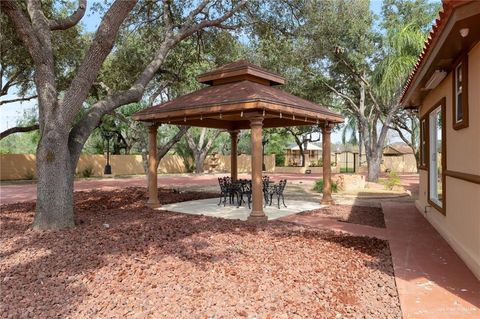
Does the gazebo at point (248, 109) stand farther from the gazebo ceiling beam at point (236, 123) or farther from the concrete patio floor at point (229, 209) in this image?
the concrete patio floor at point (229, 209)

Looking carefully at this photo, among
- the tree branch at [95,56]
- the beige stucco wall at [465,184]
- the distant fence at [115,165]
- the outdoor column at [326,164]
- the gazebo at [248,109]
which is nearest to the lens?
the beige stucco wall at [465,184]

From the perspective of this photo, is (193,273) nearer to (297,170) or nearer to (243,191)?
(243,191)

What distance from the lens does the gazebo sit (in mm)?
7984

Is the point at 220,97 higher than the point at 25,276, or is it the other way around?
the point at 220,97

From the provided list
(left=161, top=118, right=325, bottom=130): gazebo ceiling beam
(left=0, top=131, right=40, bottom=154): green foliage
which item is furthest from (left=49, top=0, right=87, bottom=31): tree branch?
(left=0, top=131, right=40, bottom=154): green foliage

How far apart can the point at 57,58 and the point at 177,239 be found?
37.6ft

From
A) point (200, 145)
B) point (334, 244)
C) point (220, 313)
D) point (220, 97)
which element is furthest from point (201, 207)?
point (200, 145)

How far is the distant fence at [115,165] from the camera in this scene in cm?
2572

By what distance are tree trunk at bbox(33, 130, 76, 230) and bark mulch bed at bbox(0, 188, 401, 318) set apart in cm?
30

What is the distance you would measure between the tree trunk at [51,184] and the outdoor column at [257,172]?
3.89 meters

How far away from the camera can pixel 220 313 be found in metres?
3.61

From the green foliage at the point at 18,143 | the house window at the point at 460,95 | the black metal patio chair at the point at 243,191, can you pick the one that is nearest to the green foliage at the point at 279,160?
the black metal patio chair at the point at 243,191

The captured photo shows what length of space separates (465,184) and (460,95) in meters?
1.47

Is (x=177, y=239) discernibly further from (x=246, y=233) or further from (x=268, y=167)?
(x=268, y=167)
